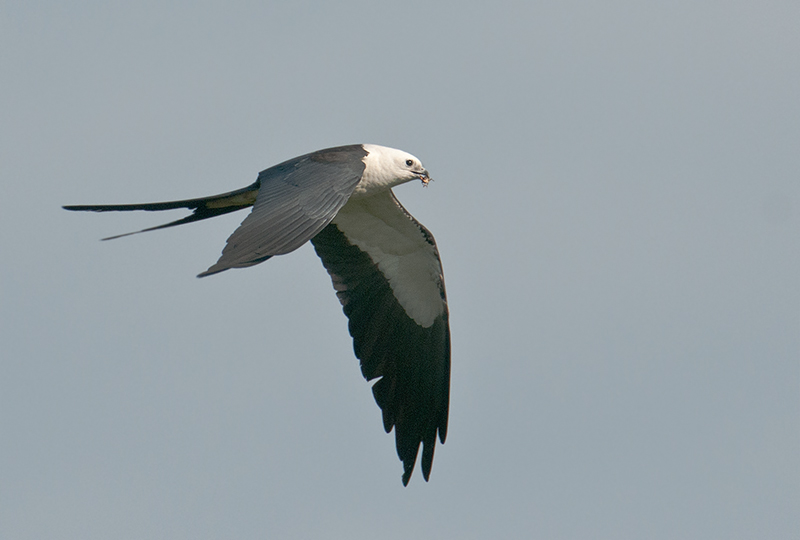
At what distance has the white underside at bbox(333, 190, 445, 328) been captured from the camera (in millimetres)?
10961

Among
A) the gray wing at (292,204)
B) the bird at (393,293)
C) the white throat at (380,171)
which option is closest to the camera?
the gray wing at (292,204)

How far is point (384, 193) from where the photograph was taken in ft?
35.0

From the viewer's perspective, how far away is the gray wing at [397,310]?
11.0 m

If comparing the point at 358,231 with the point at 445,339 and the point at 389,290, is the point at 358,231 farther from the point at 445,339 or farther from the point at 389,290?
the point at 445,339

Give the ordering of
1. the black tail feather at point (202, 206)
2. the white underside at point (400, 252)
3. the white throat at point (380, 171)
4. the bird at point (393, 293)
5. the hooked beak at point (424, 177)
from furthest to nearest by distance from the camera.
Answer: the white underside at point (400, 252) → the hooked beak at point (424, 177) → the bird at point (393, 293) → the white throat at point (380, 171) → the black tail feather at point (202, 206)

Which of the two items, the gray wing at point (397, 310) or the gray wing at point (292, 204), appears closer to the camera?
the gray wing at point (292, 204)

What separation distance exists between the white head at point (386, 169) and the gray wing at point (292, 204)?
0.30 m

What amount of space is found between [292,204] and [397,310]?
135 inches

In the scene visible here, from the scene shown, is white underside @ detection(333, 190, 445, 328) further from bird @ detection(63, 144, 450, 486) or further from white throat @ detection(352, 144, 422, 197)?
white throat @ detection(352, 144, 422, 197)

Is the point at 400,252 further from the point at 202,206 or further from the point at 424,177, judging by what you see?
A: the point at 202,206

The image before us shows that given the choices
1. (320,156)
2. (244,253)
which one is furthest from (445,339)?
(244,253)

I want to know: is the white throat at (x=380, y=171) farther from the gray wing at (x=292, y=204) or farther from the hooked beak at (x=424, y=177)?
the gray wing at (x=292, y=204)

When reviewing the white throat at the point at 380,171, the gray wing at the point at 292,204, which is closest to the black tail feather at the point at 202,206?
the gray wing at the point at 292,204

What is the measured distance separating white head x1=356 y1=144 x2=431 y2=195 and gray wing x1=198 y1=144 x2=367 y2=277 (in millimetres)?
304
